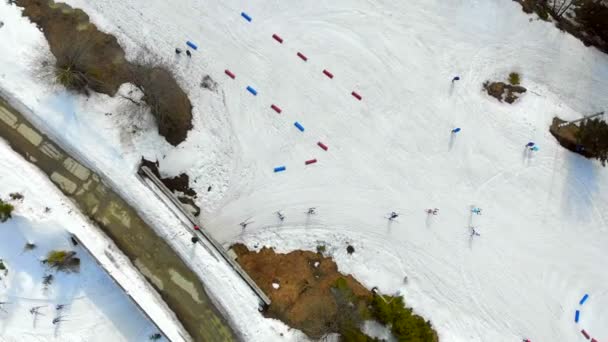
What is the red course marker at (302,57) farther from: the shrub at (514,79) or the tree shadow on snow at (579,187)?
the tree shadow on snow at (579,187)

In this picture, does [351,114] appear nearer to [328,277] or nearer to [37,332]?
[328,277]

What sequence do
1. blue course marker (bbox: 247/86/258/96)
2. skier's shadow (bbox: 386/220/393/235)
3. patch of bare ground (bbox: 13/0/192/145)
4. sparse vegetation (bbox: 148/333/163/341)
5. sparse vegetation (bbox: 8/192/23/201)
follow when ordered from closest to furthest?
sparse vegetation (bbox: 148/333/163/341) → sparse vegetation (bbox: 8/192/23/201) → patch of bare ground (bbox: 13/0/192/145) → skier's shadow (bbox: 386/220/393/235) → blue course marker (bbox: 247/86/258/96)

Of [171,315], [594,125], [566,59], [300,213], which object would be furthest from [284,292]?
[566,59]

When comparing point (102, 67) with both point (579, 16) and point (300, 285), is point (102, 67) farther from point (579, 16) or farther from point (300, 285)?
point (579, 16)

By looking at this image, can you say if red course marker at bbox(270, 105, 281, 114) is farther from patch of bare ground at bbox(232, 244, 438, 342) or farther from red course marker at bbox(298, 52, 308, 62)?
patch of bare ground at bbox(232, 244, 438, 342)

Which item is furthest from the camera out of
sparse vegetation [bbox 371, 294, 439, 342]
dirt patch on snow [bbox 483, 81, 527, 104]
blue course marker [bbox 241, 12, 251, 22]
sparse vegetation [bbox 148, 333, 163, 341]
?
dirt patch on snow [bbox 483, 81, 527, 104]

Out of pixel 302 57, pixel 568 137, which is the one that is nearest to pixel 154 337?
pixel 302 57

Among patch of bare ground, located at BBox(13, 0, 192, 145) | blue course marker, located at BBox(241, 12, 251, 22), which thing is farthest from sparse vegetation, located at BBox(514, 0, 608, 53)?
patch of bare ground, located at BBox(13, 0, 192, 145)
